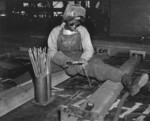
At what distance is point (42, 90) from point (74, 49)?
1373 millimetres

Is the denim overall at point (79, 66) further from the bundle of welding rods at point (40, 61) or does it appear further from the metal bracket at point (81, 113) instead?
the metal bracket at point (81, 113)

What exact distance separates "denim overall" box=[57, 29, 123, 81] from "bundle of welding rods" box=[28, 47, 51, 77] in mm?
895

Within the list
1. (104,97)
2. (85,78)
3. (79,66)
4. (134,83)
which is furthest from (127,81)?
(85,78)

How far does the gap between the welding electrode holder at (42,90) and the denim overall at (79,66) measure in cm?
87

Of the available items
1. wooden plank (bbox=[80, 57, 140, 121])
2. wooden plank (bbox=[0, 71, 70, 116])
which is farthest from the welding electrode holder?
→ wooden plank (bbox=[80, 57, 140, 121])

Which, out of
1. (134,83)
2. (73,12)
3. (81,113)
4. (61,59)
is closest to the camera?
(81,113)

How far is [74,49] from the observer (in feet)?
15.5

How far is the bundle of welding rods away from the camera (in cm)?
354

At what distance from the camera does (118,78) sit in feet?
13.3

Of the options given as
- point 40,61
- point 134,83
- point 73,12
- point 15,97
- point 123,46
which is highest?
point 73,12

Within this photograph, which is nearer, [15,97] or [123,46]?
[15,97]

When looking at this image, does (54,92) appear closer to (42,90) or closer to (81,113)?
(42,90)

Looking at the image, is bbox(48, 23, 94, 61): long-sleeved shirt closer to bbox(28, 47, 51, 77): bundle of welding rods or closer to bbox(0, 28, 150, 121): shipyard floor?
bbox(0, 28, 150, 121): shipyard floor

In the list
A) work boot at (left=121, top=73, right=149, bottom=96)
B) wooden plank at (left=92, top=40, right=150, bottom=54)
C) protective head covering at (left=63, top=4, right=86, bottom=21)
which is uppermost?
protective head covering at (left=63, top=4, right=86, bottom=21)
